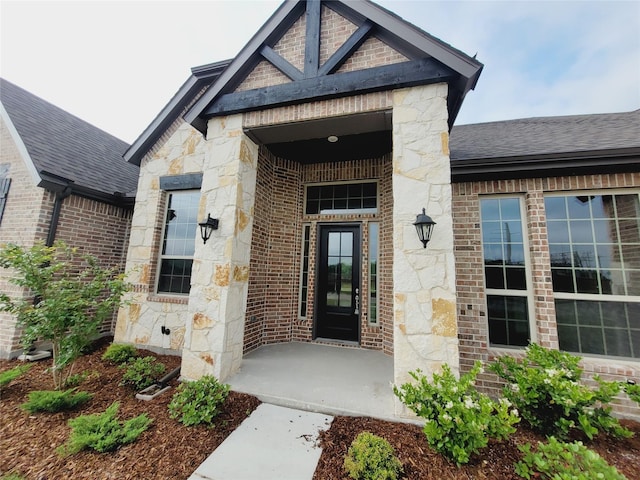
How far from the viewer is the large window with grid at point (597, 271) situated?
314 cm

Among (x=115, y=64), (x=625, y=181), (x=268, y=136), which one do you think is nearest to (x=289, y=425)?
(x=268, y=136)

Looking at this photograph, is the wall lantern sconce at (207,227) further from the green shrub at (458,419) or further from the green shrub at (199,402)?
the green shrub at (458,419)

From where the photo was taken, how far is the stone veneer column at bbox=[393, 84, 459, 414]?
8.68 ft

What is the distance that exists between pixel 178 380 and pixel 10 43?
749 centimetres

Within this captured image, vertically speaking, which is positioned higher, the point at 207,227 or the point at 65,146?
the point at 65,146

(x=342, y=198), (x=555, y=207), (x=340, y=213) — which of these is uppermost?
(x=342, y=198)

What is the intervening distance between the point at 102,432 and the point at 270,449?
5.07 feet

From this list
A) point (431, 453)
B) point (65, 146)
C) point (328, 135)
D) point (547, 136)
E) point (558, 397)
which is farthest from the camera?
point (65, 146)

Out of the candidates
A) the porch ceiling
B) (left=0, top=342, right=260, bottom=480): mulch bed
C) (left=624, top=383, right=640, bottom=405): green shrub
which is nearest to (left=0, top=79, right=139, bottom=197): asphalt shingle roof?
the porch ceiling

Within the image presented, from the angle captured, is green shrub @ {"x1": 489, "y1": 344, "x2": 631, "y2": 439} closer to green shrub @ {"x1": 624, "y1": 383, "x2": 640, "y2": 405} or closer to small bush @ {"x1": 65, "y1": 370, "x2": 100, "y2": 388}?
green shrub @ {"x1": 624, "y1": 383, "x2": 640, "y2": 405}

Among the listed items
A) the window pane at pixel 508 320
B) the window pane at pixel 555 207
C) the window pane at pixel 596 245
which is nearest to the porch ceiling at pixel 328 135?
the window pane at pixel 555 207

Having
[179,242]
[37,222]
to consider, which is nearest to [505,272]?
[179,242]

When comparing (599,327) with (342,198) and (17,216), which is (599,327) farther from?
(17,216)

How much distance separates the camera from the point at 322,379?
3.42 m
